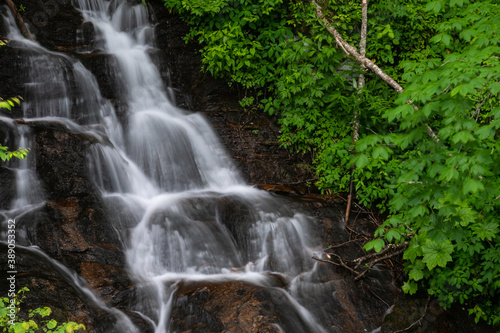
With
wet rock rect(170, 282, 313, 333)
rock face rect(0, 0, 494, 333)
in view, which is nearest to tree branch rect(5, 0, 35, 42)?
rock face rect(0, 0, 494, 333)

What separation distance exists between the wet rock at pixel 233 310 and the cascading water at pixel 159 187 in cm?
17

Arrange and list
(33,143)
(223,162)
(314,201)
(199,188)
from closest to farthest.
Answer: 1. (33,143)
2. (314,201)
3. (199,188)
4. (223,162)

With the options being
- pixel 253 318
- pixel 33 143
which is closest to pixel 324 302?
pixel 253 318

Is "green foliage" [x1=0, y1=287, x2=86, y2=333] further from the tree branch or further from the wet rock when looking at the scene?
the tree branch

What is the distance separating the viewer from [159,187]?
21.0ft

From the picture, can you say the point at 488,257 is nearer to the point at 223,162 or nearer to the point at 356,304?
the point at 356,304

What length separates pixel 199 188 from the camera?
261 inches

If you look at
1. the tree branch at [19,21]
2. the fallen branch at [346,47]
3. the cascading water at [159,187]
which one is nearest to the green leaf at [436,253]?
the cascading water at [159,187]

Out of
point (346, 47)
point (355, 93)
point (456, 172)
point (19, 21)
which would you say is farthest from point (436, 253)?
point (19, 21)

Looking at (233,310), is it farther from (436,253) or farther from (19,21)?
(19,21)

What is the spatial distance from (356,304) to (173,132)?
4173mm

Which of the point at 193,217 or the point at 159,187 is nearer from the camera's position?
the point at 193,217

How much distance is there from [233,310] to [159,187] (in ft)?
9.03

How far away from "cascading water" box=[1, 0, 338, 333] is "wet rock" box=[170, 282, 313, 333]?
0.17 m
